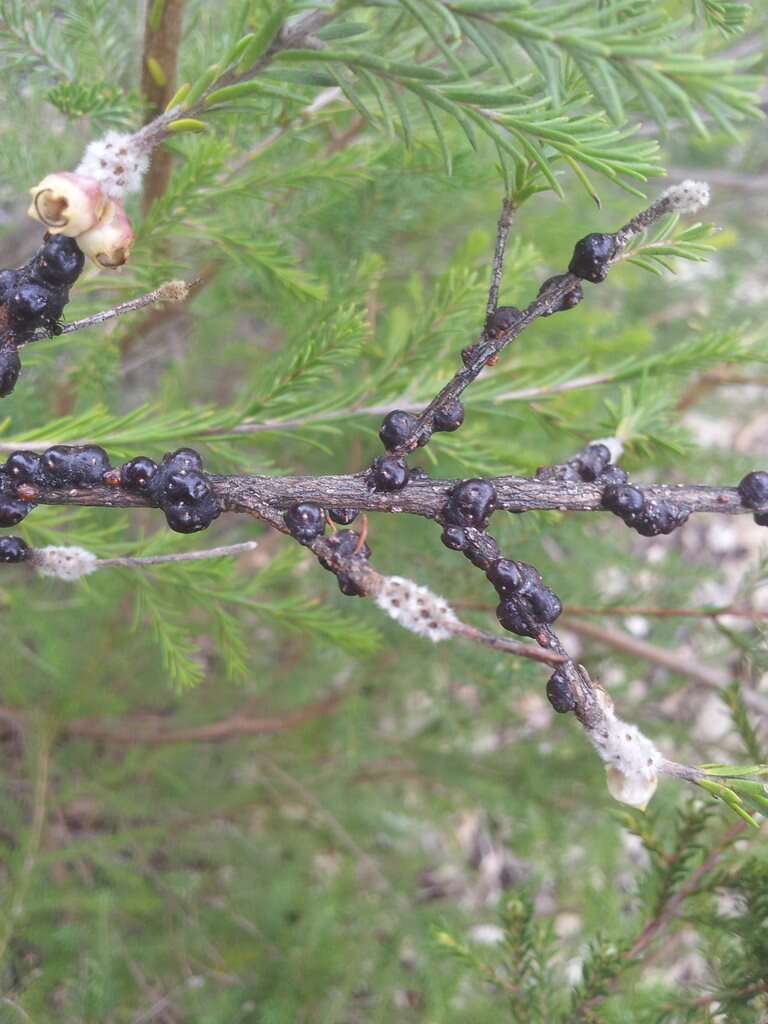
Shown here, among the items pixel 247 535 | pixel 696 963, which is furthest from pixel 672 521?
pixel 696 963

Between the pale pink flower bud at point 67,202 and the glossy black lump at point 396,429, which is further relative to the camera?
the glossy black lump at point 396,429

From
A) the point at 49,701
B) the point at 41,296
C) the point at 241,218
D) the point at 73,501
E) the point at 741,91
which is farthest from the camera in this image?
the point at 49,701

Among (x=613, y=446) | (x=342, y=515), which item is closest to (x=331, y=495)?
(x=342, y=515)

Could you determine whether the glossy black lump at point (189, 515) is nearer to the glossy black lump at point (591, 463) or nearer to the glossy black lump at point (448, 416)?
the glossy black lump at point (448, 416)

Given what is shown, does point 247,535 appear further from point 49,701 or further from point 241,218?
point 241,218

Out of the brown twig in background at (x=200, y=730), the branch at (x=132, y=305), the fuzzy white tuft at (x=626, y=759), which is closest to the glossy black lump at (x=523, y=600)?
the fuzzy white tuft at (x=626, y=759)
